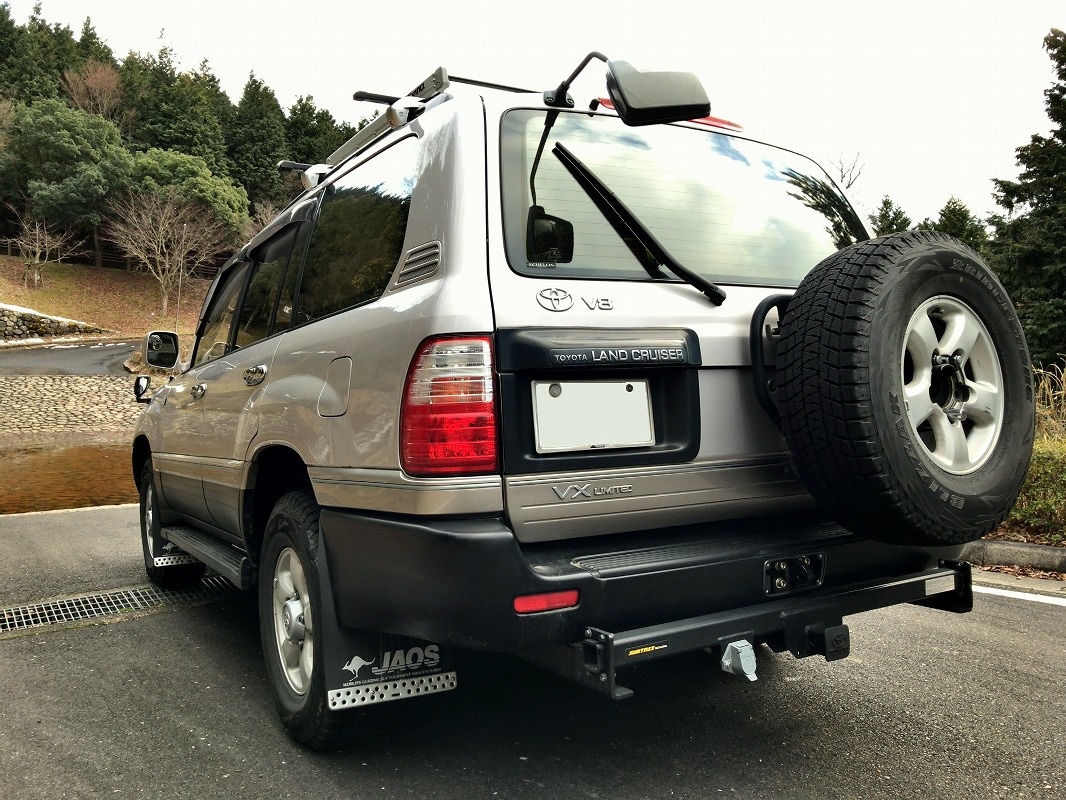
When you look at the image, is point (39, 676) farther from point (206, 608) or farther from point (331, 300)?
point (331, 300)

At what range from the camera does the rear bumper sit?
6.60 feet

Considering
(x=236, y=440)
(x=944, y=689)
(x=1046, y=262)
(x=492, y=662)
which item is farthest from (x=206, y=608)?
(x=1046, y=262)

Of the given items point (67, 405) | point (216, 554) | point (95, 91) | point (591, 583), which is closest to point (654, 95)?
point (591, 583)

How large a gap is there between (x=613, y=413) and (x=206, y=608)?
127 inches

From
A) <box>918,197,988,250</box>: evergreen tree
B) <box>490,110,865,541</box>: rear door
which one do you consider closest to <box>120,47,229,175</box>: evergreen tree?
<box>918,197,988,250</box>: evergreen tree

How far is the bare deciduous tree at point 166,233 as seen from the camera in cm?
4312

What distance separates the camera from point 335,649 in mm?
2377

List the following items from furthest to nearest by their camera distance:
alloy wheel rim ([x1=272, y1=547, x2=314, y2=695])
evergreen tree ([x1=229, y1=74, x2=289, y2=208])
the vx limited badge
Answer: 1. evergreen tree ([x1=229, y1=74, x2=289, y2=208])
2. alloy wheel rim ([x1=272, y1=547, x2=314, y2=695])
3. the vx limited badge

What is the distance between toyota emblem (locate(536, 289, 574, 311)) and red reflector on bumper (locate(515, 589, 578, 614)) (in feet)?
2.37

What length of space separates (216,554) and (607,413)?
221 centimetres

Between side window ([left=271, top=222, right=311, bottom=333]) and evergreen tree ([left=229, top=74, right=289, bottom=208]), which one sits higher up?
evergreen tree ([left=229, top=74, right=289, bottom=208])

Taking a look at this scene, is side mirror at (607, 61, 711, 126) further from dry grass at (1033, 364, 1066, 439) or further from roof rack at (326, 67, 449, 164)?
dry grass at (1033, 364, 1066, 439)

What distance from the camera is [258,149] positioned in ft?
188

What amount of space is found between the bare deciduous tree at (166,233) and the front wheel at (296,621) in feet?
143
